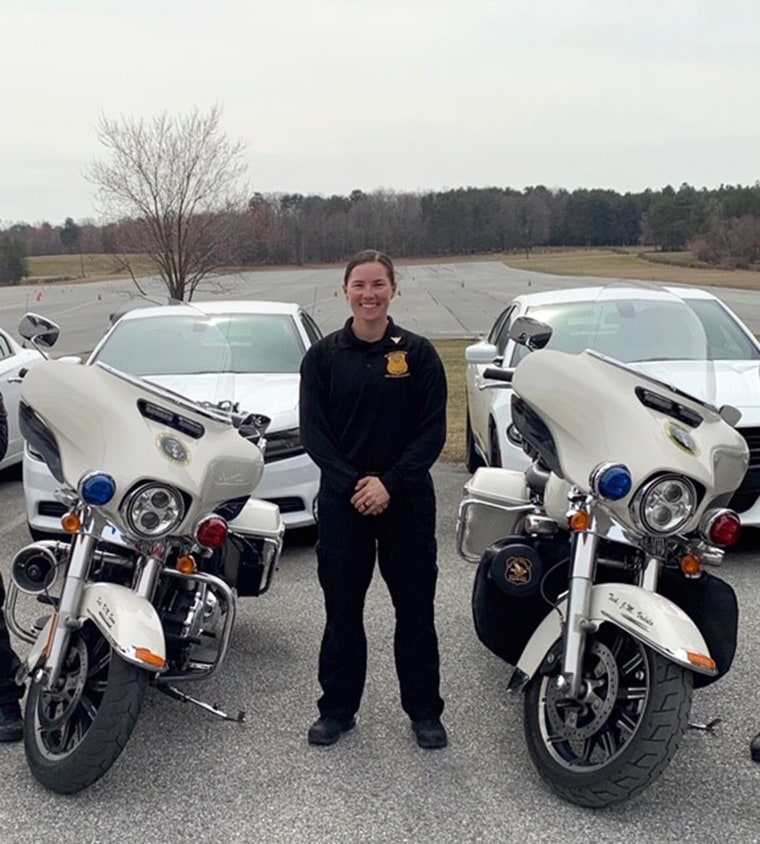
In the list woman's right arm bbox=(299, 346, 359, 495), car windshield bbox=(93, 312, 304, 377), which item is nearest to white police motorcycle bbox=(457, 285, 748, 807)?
woman's right arm bbox=(299, 346, 359, 495)

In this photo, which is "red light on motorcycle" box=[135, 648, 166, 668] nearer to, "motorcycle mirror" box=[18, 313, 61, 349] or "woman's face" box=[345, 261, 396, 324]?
"woman's face" box=[345, 261, 396, 324]

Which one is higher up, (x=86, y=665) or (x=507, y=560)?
(x=507, y=560)

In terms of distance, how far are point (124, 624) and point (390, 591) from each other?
1030 mm

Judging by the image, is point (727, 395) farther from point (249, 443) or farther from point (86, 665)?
point (86, 665)

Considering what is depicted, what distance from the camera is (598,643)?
331 centimetres

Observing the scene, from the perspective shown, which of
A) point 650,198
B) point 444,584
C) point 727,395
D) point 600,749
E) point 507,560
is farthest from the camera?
point 650,198

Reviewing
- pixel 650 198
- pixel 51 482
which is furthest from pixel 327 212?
pixel 650 198

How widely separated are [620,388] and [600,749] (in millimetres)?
1219

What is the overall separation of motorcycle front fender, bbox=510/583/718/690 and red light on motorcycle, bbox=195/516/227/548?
126cm

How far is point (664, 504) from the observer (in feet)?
10.5

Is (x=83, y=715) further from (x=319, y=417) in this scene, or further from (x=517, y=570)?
(x=517, y=570)

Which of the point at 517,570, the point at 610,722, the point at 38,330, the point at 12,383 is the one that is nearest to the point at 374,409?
the point at 517,570

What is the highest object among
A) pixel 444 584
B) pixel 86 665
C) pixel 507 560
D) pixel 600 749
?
pixel 507 560

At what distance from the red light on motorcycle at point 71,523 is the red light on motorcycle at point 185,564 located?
41 centimetres
